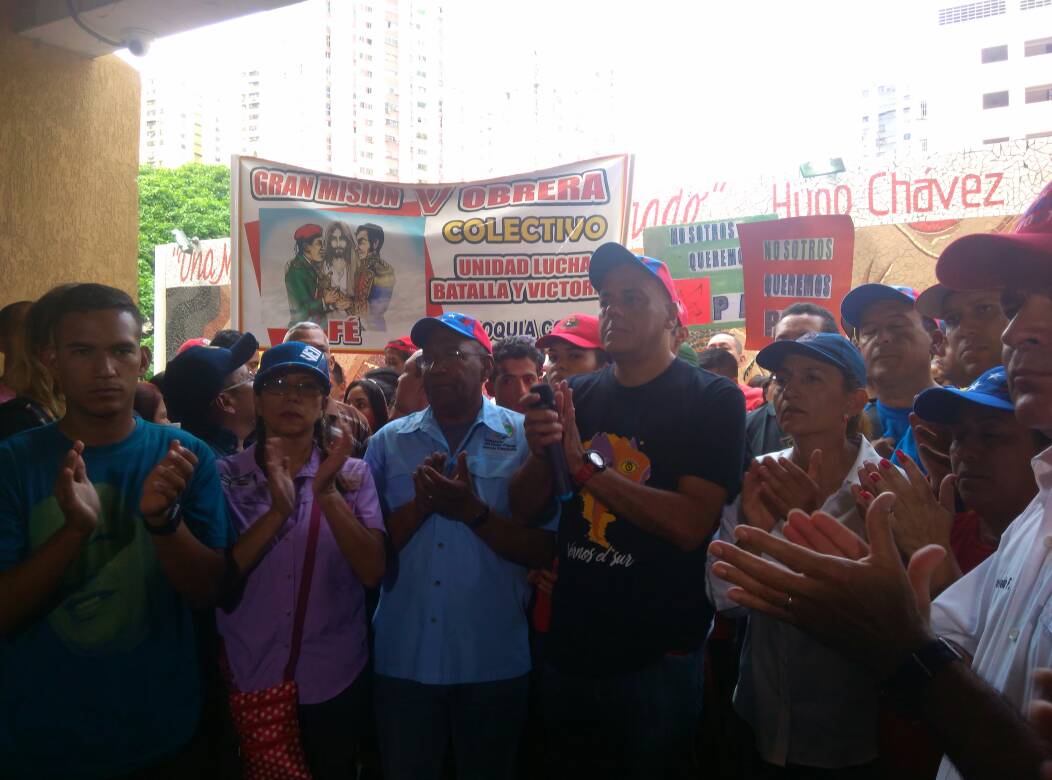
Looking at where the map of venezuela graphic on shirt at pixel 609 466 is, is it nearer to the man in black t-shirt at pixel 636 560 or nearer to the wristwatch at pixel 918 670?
the man in black t-shirt at pixel 636 560

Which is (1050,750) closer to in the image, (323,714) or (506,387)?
(323,714)

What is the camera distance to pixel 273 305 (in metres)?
5.23

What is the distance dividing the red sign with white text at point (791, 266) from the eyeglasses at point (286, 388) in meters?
3.23

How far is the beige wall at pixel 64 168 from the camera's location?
4027 mm

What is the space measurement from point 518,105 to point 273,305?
165 feet

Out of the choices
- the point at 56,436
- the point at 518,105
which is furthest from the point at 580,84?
the point at 56,436

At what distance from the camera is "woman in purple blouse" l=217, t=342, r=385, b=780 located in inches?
93.2

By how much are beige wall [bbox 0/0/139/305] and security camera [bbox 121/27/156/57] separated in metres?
0.34

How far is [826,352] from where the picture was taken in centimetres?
257

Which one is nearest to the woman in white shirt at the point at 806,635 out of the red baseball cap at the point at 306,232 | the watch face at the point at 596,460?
the watch face at the point at 596,460

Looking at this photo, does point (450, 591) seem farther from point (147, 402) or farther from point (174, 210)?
point (174, 210)

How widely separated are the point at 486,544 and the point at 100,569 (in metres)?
1.15

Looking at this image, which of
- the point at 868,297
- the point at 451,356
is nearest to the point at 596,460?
the point at 451,356

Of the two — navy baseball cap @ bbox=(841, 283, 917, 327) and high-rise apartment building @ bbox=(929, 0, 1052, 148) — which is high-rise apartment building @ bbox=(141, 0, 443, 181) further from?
navy baseball cap @ bbox=(841, 283, 917, 327)
